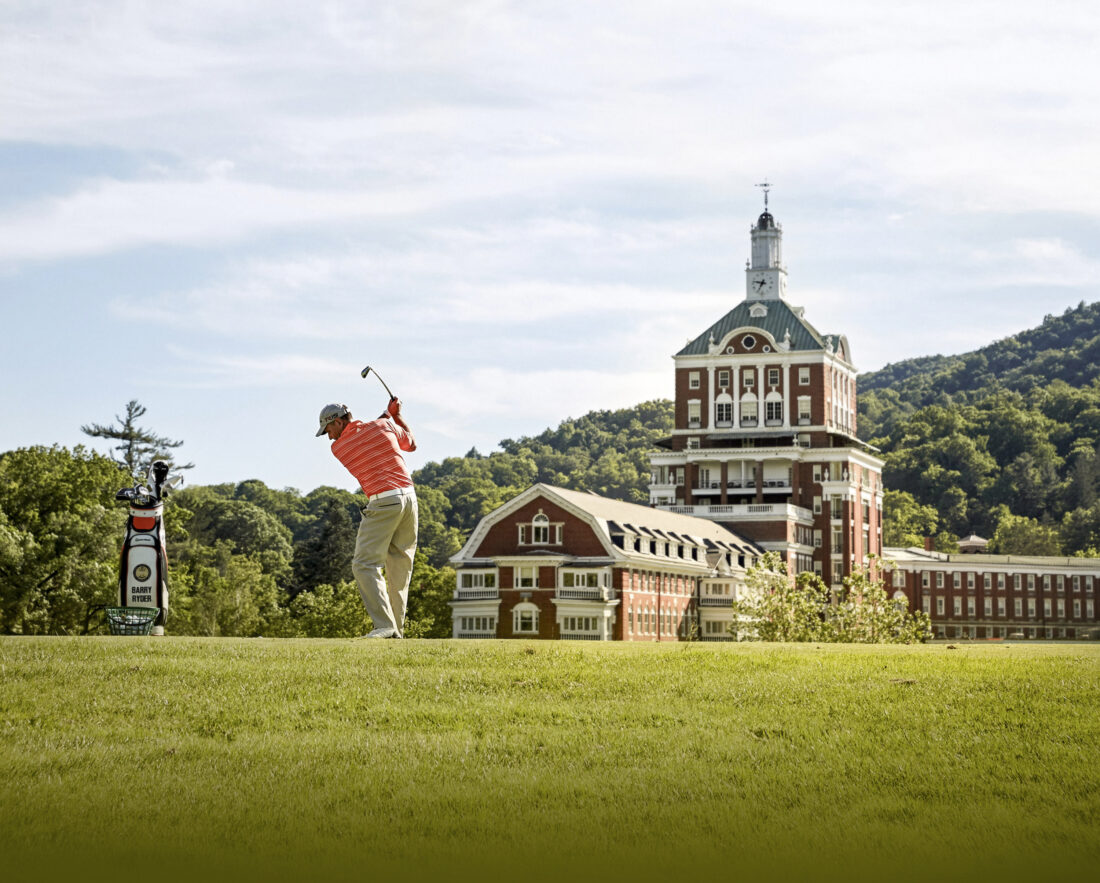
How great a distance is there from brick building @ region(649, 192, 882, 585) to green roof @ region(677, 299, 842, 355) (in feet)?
0.30

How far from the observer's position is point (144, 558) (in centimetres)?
3184

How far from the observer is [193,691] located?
20.4 meters

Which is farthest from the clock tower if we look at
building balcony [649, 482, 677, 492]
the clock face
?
building balcony [649, 482, 677, 492]

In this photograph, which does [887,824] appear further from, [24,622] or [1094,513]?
[1094,513]

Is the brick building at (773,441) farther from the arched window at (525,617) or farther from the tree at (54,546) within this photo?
the tree at (54,546)

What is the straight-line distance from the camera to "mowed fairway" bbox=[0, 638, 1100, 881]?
13984 mm

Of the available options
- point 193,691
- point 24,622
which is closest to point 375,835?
point 193,691

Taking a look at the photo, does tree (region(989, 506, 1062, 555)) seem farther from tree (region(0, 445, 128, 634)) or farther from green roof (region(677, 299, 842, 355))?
tree (region(0, 445, 128, 634))

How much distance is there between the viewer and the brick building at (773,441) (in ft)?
367

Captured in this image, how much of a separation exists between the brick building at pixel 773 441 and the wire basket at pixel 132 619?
260ft

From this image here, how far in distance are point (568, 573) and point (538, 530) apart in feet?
11.3

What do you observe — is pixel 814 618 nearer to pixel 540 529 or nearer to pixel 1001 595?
pixel 540 529

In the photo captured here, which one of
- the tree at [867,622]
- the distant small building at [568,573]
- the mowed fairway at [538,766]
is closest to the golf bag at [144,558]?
the mowed fairway at [538,766]

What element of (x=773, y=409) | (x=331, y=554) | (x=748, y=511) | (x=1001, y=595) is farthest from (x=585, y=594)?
(x=1001, y=595)
